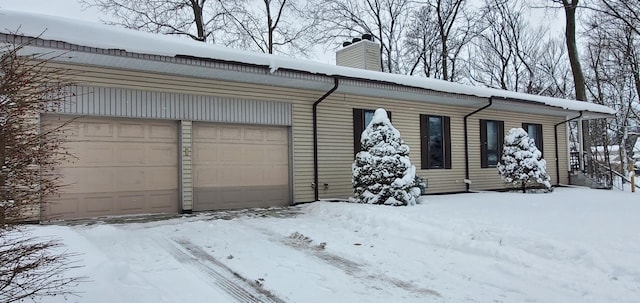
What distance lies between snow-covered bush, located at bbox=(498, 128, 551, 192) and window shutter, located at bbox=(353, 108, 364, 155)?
4.98m

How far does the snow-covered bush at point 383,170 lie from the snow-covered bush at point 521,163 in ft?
15.9

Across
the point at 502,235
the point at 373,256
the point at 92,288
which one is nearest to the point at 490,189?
the point at 502,235

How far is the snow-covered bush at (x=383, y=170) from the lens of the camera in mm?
8992

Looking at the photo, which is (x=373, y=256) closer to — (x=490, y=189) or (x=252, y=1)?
(x=490, y=189)

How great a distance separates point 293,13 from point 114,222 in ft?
63.6

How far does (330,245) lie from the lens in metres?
5.79

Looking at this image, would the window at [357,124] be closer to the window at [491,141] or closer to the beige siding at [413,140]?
the beige siding at [413,140]

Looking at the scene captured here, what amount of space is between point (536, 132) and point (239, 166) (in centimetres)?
1178

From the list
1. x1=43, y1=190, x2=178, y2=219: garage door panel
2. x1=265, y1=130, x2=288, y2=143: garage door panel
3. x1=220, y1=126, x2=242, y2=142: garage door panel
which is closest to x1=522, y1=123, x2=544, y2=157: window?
x1=265, y1=130, x2=288, y2=143: garage door panel

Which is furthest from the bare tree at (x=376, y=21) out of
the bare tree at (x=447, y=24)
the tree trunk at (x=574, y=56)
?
the tree trunk at (x=574, y=56)

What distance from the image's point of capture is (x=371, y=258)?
5117 millimetres

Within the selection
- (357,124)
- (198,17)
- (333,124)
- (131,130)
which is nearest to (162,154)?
(131,130)

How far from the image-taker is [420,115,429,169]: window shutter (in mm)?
12484

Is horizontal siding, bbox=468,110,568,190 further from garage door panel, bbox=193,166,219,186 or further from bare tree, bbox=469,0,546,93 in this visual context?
bare tree, bbox=469,0,546,93
